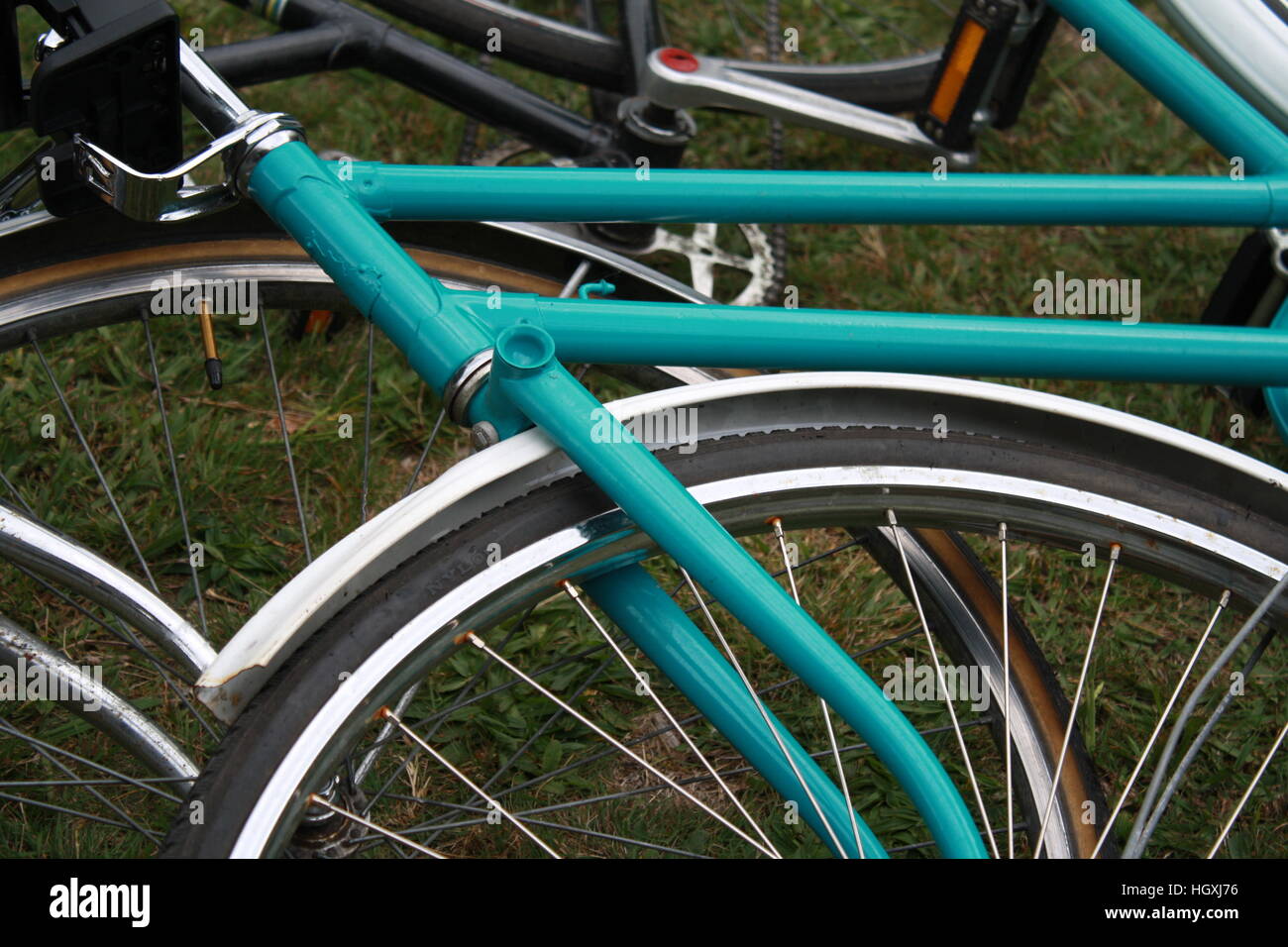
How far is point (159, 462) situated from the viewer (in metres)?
2.00

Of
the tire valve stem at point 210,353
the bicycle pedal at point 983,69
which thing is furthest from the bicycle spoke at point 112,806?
the bicycle pedal at point 983,69

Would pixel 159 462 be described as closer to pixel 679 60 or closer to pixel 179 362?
pixel 179 362

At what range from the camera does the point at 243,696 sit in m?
1.04

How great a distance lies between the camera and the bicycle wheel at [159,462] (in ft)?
4.53

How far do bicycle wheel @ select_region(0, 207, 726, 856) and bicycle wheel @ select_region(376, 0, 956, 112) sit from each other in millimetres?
542

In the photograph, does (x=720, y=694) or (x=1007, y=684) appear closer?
(x=720, y=694)

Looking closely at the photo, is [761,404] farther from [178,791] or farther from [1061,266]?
[1061,266]

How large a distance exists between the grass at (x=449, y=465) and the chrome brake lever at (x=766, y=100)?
32cm

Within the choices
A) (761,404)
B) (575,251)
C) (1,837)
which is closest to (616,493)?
(761,404)

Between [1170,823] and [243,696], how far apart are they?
1.29 m

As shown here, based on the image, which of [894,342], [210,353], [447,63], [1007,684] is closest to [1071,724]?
[1007,684]

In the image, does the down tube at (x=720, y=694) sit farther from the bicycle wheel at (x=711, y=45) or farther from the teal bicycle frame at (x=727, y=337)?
the bicycle wheel at (x=711, y=45)

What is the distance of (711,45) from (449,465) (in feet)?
4.20

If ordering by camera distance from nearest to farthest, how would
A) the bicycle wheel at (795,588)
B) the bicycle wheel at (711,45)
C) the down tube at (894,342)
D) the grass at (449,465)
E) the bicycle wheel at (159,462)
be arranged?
the bicycle wheel at (795,588) < the down tube at (894,342) < the bicycle wheel at (159,462) < the grass at (449,465) < the bicycle wheel at (711,45)
